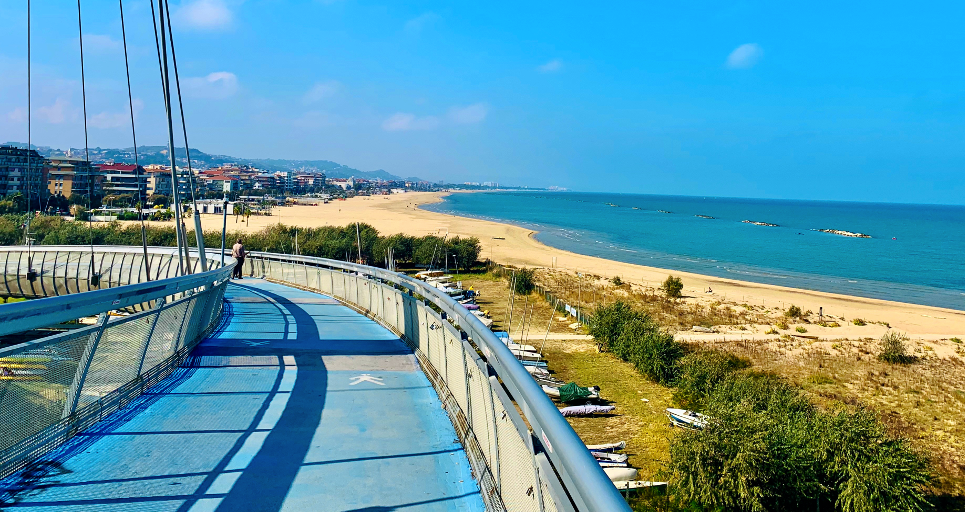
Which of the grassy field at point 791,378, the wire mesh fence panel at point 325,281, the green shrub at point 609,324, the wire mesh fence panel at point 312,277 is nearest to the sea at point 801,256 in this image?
the grassy field at point 791,378

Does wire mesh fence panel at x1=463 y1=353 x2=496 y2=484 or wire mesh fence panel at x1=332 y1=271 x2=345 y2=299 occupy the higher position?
wire mesh fence panel at x1=463 y1=353 x2=496 y2=484

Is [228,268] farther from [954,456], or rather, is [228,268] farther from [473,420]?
[954,456]

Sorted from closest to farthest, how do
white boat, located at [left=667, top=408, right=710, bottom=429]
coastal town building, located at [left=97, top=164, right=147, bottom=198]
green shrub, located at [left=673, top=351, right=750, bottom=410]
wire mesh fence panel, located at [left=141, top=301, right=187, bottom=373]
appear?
wire mesh fence panel, located at [left=141, top=301, right=187, bottom=373], white boat, located at [left=667, top=408, right=710, bottom=429], green shrub, located at [left=673, top=351, right=750, bottom=410], coastal town building, located at [left=97, top=164, right=147, bottom=198]

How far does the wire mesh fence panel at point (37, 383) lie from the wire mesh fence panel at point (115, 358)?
30 centimetres

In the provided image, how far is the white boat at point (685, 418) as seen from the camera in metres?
18.8

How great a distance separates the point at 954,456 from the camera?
18.7 m

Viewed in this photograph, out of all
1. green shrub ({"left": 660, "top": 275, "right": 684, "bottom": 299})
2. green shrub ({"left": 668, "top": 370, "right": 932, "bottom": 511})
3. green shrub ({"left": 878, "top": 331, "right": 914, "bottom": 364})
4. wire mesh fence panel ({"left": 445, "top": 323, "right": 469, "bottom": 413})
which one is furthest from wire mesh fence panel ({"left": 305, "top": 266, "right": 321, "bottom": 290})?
green shrub ({"left": 660, "top": 275, "right": 684, "bottom": 299})

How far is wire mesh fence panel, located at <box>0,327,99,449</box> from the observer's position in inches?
166

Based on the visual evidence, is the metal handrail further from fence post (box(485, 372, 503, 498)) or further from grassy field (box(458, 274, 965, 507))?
grassy field (box(458, 274, 965, 507))

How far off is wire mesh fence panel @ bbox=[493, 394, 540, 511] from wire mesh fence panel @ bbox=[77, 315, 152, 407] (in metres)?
3.48

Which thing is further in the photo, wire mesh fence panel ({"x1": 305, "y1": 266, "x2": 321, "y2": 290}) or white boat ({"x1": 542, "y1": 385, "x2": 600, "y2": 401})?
white boat ({"x1": 542, "y1": 385, "x2": 600, "y2": 401})

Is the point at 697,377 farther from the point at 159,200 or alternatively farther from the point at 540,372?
the point at 159,200

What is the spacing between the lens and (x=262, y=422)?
18.3 feet

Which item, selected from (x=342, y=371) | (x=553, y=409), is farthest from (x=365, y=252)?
(x=553, y=409)
